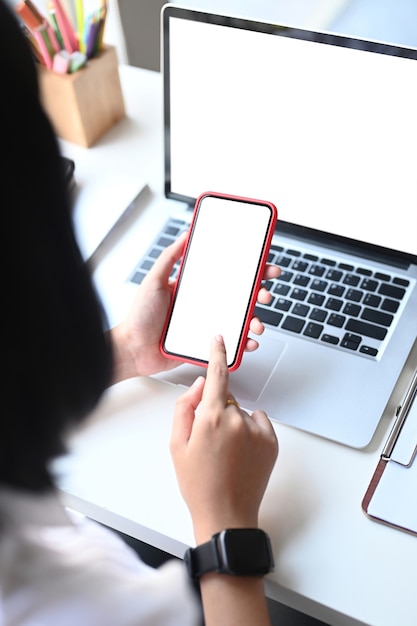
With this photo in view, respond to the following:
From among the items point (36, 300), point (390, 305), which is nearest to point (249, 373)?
point (390, 305)

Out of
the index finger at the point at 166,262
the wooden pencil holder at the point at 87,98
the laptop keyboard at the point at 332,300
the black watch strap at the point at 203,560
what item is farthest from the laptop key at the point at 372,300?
the wooden pencil holder at the point at 87,98

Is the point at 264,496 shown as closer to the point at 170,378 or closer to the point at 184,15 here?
the point at 170,378

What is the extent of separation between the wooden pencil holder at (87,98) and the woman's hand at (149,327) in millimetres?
327

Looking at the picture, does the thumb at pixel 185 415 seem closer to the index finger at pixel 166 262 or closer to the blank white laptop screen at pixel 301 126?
the index finger at pixel 166 262

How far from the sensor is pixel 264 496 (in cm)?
62

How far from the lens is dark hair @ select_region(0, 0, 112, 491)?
353 millimetres

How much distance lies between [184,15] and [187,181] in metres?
0.20

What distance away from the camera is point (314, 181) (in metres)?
0.76

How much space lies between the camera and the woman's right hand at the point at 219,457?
1.85ft

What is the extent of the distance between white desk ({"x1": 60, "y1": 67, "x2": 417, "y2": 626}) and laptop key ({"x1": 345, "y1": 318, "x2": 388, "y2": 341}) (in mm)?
101

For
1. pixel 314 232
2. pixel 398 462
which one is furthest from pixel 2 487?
pixel 314 232

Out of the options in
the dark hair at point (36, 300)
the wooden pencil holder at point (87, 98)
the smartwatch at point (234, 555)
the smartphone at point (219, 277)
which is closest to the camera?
the dark hair at point (36, 300)

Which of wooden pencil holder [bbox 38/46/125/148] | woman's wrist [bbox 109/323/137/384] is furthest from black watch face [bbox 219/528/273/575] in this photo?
wooden pencil holder [bbox 38/46/125/148]

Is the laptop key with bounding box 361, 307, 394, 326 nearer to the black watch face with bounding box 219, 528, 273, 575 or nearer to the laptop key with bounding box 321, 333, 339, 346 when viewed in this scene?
the laptop key with bounding box 321, 333, 339, 346
